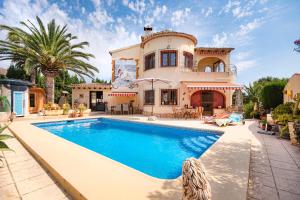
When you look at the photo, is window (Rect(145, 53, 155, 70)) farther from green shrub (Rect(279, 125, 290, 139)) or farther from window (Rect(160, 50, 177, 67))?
green shrub (Rect(279, 125, 290, 139))

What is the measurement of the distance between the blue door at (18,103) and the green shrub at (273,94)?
3288cm

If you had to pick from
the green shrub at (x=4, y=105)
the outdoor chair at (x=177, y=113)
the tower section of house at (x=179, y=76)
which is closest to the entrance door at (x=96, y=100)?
the tower section of house at (x=179, y=76)

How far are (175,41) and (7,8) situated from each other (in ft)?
63.3

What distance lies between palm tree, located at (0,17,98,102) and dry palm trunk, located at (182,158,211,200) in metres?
23.1

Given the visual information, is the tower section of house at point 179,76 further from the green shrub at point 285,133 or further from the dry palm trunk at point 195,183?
the dry palm trunk at point 195,183

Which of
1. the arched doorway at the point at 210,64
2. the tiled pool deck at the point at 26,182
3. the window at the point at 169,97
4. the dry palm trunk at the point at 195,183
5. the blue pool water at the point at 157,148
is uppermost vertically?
the arched doorway at the point at 210,64

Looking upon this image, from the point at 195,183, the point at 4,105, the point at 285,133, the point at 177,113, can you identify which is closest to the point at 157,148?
the point at 195,183

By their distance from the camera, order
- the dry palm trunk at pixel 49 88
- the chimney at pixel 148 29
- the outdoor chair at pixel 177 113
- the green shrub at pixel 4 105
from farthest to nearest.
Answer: the chimney at pixel 148 29 < the dry palm trunk at pixel 49 88 < the outdoor chair at pixel 177 113 < the green shrub at pixel 4 105

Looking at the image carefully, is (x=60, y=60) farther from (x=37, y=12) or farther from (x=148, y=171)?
(x=148, y=171)

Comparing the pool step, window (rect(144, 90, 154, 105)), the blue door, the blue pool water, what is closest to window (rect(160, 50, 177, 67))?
window (rect(144, 90, 154, 105))

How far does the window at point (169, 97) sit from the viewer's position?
22.2 meters

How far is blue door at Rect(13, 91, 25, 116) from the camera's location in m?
18.9

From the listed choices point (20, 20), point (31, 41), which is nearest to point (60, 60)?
point (31, 41)

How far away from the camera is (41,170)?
5570 mm
